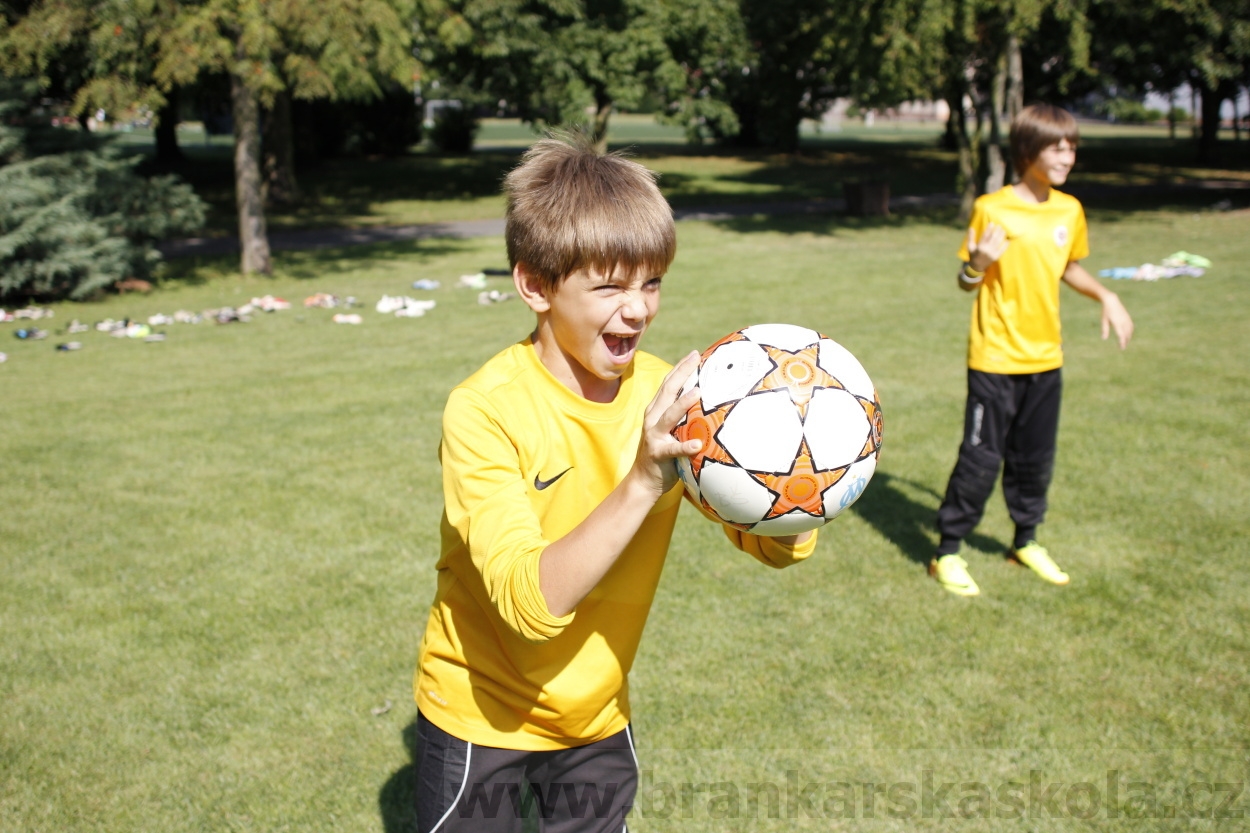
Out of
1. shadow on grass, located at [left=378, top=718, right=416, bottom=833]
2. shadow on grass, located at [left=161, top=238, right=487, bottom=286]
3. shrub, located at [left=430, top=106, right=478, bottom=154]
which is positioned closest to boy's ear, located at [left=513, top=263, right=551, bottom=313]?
shadow on grass, located at [left=378, top=718, right=416, bottom=833]

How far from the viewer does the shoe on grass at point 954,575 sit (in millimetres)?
5289

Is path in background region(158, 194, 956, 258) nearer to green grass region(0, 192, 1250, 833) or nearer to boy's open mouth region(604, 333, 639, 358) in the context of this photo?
green grass region(0, 192, 1250, 833)

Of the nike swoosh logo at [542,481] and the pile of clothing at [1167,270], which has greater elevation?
the pile of clothing at [1167,270]

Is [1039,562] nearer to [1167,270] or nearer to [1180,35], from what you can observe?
[1167,270]

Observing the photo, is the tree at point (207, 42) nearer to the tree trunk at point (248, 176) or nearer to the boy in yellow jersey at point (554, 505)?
the tree trunk at point (248, 176)

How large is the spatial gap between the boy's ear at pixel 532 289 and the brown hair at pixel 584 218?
19 mm

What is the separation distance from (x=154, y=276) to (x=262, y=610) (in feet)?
42.4

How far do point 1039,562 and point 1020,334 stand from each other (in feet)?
4.24

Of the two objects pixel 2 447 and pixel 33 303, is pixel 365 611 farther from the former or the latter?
pixel 33 303

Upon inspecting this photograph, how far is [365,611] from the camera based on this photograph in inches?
202

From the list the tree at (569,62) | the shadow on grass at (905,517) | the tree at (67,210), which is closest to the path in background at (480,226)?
the tree at (67,210)

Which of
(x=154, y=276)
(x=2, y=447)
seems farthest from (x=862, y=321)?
(x=154, y=276)

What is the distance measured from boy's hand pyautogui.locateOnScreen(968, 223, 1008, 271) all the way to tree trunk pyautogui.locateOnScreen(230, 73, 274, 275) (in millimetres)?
13105

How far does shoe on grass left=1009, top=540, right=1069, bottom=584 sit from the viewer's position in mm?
5395
